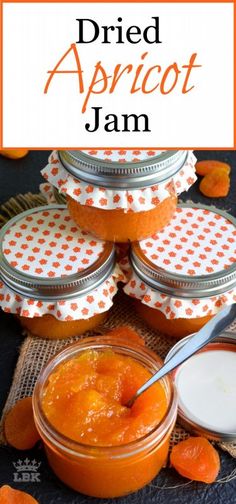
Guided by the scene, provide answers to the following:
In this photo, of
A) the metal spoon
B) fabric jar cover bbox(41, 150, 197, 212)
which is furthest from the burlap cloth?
fabric jar cover bbox(41, 150, 197, 212)

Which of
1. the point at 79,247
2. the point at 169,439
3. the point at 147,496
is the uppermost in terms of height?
the point at 79,247

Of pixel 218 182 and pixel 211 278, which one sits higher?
pixel 218 182

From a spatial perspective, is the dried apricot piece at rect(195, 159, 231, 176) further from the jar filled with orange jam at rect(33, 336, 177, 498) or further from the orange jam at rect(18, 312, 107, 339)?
the jar filled with orange jam at rect(33, 336, 177, 498)

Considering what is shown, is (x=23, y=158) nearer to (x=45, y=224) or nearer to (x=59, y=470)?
(x=45, y=224)

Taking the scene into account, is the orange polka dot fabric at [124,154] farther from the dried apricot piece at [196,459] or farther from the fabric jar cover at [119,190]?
the dried apricot piece at [196,459]

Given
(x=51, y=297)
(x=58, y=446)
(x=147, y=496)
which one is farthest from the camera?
(x=51, y=297)

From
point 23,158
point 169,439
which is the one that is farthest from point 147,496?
point 23,158

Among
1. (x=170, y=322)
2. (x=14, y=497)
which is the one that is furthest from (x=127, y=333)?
(x=14, y=497)
